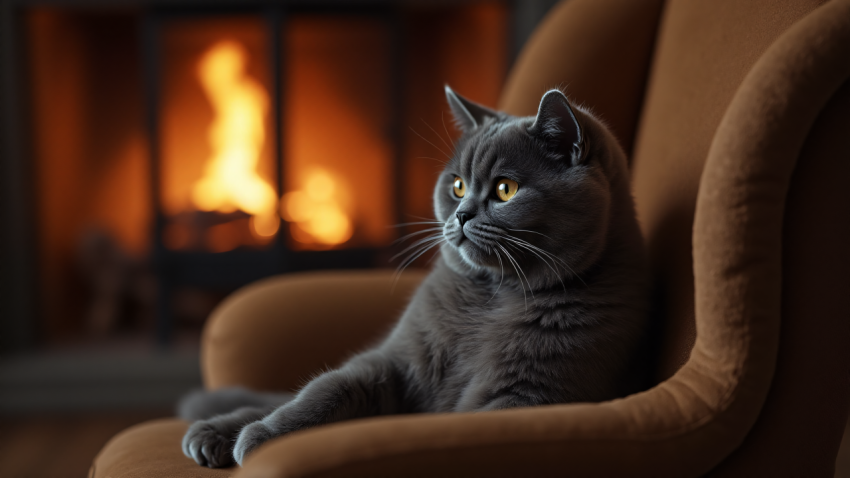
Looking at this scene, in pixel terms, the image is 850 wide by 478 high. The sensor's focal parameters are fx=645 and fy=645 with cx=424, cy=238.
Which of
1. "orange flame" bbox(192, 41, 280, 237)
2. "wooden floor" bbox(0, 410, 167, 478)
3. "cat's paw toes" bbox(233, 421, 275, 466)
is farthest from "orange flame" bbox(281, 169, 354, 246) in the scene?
"cat's paw toes" bbox(233, 421, 275, 466)

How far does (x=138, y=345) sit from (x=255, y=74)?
1.08m

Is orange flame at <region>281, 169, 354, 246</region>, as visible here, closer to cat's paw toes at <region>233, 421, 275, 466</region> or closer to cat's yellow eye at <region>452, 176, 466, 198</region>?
cat's yellow eye at <region>452, 176, 466, 198</region>

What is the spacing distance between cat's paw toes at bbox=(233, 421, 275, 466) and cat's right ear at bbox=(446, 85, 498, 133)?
463 mm

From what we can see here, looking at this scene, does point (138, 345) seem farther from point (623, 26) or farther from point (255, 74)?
point (623, 26)

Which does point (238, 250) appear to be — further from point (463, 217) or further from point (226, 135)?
point (463, 217)

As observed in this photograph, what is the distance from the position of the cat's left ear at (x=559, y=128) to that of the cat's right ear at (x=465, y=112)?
0.48ft

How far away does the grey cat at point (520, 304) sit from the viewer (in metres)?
0.70

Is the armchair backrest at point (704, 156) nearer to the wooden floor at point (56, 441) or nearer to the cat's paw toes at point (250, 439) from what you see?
the cat's paw toes at point (250, 439)

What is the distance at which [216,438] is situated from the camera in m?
0.75

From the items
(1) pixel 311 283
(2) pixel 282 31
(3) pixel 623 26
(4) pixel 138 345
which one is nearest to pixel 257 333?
(1) pixel 311 283

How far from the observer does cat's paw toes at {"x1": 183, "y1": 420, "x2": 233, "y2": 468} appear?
2.42ft

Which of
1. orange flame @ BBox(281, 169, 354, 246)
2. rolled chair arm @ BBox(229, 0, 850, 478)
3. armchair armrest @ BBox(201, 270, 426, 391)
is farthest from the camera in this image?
orange flame @ BBox(281, 169, 354, 246)

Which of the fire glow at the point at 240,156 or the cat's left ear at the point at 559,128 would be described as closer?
the cat's left ear at the point at 559,128

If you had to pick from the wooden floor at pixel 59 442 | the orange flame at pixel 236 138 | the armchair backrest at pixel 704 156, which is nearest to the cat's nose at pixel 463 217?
the armchair backrest at pixel 704 156
